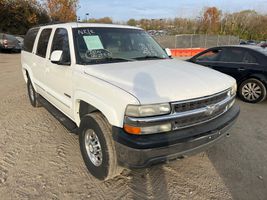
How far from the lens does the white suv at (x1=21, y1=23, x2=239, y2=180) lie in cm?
247

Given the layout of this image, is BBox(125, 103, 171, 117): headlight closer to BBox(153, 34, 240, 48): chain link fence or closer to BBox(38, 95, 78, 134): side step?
BBox(38, 95, 78, 134): side step

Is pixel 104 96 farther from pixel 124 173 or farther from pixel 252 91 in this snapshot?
pixel 252 91

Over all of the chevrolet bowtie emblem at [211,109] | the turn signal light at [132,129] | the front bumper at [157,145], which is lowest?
the front bumper at [157,145]

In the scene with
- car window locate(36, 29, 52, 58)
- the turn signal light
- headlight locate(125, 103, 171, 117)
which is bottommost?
the turn signal light

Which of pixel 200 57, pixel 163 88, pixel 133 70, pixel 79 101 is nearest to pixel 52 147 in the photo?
pixel 79 101

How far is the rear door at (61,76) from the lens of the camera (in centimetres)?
357

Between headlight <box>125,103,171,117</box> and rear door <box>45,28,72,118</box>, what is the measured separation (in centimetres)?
142

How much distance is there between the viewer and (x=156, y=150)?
8.09ft

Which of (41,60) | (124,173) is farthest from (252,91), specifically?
(41,60)

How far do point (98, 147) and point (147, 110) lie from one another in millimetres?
981

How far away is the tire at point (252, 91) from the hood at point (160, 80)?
3.52m

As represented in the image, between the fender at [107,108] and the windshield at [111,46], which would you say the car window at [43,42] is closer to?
the windshield at [111,46]

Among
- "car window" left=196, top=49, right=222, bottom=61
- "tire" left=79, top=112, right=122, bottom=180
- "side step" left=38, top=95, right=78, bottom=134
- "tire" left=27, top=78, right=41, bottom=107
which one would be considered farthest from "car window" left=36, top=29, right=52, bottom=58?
"car window" left=196, top=49, right=222, bottom=61

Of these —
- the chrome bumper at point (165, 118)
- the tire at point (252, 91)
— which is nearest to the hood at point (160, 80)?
the chrome bumper at point (165, 118)
